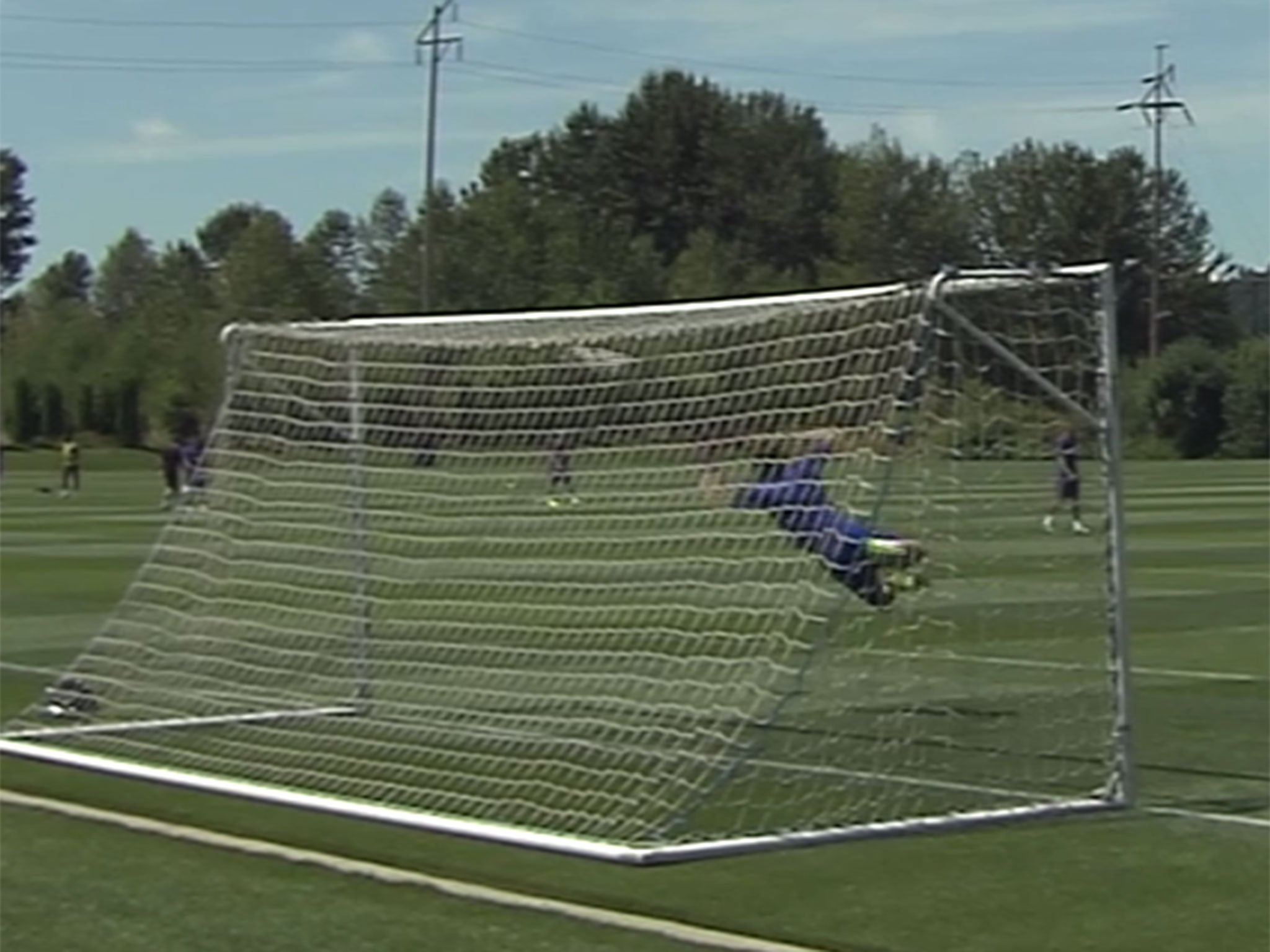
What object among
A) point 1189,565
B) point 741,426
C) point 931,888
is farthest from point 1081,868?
point 1189,565

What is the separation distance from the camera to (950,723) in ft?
45.0

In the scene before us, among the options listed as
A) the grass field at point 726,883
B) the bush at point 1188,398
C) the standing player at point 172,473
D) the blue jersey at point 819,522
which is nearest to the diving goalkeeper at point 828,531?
the blue jersey at point 819,522

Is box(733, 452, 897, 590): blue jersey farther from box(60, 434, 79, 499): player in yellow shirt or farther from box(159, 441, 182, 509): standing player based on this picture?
Result: box(60, 434, 79, 499): player in yellow shirt

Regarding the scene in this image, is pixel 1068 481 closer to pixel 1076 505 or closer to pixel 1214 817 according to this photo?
pixel 1076 505

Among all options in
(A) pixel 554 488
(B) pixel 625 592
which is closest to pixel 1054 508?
(A) pixel 554 488

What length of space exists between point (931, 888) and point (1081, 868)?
0.64 m

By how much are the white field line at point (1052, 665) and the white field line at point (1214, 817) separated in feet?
15.6

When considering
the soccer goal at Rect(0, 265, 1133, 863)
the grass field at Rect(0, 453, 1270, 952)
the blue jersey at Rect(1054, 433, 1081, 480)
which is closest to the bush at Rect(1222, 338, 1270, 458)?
the soccer goal at Rect(0, 265, 1133, 863)

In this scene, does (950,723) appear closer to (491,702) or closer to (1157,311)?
(491,702)

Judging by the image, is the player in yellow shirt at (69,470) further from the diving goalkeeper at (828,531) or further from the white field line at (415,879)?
the white field line at (415,879)

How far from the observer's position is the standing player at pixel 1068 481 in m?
15.3

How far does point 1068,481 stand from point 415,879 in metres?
11.1

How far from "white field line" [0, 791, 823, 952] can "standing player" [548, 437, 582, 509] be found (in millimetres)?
4162

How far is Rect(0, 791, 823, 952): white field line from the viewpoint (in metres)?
8.36
